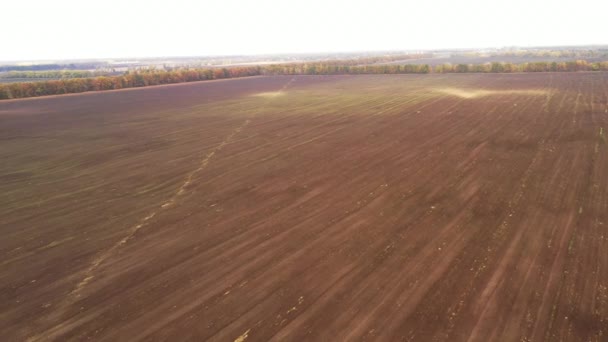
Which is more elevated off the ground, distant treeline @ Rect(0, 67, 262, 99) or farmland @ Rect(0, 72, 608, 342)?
distant treeline @ Rect(0, 67, 262, 99)

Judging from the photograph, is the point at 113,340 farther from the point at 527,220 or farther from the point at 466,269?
the point at 527,220

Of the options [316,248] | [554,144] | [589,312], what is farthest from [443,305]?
[554,144]

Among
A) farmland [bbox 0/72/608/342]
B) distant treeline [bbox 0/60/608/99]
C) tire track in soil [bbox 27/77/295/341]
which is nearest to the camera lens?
farmland [bbox 0/72/608/342]

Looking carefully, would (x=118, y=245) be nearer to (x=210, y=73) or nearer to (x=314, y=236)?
(x=314, y=236)

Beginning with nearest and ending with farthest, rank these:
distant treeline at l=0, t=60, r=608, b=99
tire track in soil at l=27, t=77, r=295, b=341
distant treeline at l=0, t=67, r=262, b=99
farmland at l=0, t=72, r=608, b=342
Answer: farmland at l=0, t=72, r=608, b=342 → tire track in soil at l=27, t=77, r=295, b=341 → distant treeline at l=0, t=67, r=262, b=99 → distant treeline at l=0, t=60, r=608, b=99

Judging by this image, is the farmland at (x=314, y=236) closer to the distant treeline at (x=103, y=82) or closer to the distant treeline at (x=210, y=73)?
the distant treeline at (x=103, y=82)

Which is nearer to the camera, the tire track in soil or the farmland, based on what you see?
the farmland

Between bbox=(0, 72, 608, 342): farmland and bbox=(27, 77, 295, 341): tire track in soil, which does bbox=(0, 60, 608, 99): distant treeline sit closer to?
bbox=(0, 72, 608, 342): farmland

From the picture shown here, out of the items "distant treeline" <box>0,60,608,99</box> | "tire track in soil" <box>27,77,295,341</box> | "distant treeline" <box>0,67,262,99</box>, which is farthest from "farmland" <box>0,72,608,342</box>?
"distant treeline" <box>0,60,608,99</box>
